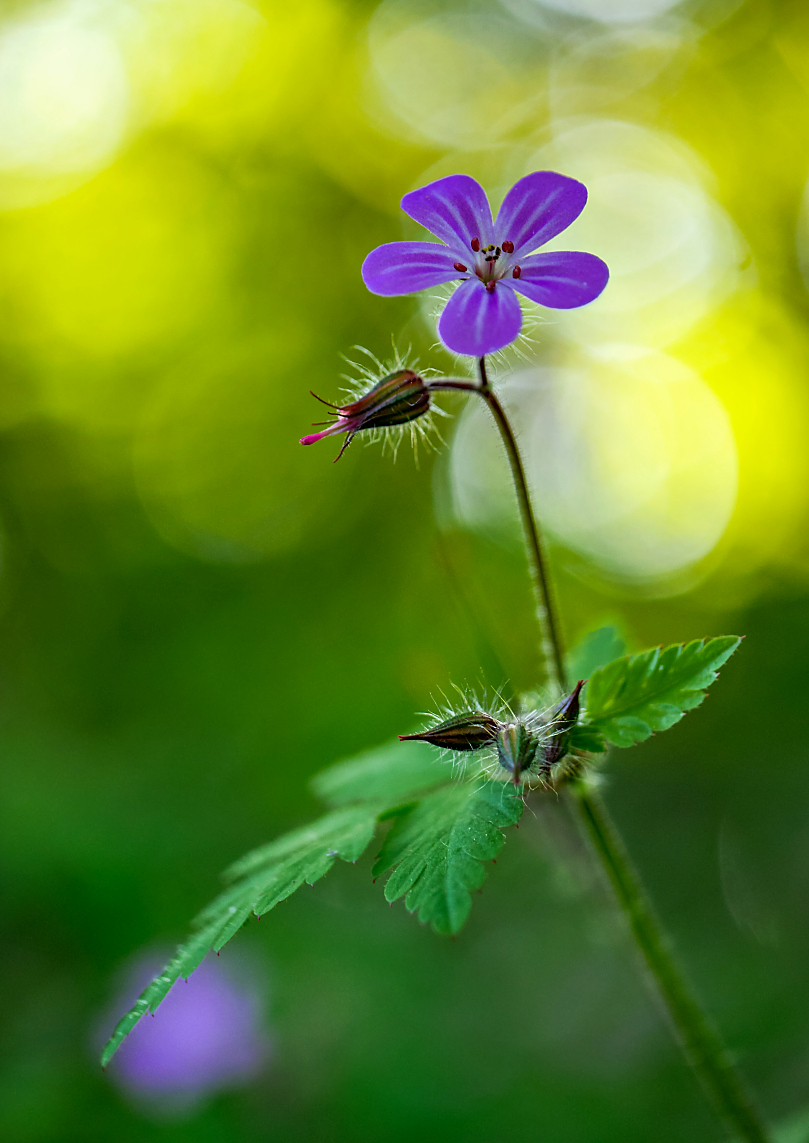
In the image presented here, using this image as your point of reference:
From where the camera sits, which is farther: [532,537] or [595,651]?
[595,651]

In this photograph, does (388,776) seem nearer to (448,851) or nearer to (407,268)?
(448,851)

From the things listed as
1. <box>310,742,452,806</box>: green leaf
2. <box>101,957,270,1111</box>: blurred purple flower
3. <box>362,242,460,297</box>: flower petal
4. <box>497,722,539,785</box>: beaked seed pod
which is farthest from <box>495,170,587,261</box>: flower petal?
<box>101,957,270,1111</box>: blurred purple flower

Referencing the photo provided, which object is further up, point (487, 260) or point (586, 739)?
point (487, 260)

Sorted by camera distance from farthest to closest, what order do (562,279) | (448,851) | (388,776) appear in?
(388,776) → (562,279) → (448,851)

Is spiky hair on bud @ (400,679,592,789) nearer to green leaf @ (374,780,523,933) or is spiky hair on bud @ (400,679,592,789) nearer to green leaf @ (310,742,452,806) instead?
green leaf @ (374,780,523,933)

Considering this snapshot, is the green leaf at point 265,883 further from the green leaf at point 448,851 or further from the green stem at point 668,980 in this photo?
the green stem at point 668,980

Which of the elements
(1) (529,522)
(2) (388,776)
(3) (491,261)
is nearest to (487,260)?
(3) (491,261)
